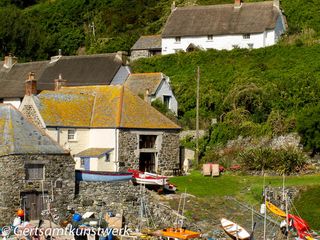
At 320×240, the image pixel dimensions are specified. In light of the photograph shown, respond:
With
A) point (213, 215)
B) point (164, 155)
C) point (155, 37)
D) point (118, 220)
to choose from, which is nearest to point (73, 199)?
point (118, 220)

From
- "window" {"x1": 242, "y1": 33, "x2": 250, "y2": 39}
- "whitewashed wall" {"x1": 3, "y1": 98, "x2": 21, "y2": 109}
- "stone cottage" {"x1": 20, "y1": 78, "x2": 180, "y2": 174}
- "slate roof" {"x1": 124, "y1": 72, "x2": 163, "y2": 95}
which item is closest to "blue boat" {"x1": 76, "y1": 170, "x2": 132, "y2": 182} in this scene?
"stone cottage" {"x1": 20, "y1": 78, "x2": 180, "y2": 174}

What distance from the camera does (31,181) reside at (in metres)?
37.0

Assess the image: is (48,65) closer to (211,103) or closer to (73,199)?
(211,103)

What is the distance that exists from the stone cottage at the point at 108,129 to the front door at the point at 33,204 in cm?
911

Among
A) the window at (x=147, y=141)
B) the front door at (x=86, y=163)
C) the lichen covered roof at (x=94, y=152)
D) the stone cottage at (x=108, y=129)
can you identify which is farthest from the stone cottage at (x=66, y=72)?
the front door at (x=86, y=163)

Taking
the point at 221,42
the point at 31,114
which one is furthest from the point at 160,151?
the point at 221,42

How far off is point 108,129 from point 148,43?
31631mm

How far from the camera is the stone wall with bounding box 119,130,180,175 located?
47.4m

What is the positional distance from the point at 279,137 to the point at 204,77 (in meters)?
15.1

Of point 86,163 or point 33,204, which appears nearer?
point 33,204

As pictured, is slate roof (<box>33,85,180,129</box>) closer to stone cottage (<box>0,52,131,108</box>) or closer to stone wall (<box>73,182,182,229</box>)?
stone wall (<box>73,182,182,229</box>)

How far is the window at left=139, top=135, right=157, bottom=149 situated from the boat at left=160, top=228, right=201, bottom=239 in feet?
52.0

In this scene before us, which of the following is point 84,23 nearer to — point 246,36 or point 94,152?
point 246,36

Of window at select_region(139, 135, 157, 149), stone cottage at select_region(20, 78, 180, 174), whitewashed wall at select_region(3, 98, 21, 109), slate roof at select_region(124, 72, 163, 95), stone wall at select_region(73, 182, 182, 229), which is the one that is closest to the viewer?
stone wall at select_region(73, 182, 182, 229)
